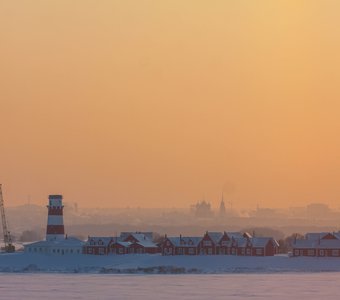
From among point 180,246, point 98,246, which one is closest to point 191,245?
point 180,246

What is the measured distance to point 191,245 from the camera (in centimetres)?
12688

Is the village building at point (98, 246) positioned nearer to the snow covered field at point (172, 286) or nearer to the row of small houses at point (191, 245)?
the row of small houses at point (191, 245)

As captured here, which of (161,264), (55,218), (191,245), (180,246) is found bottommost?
(161,264)

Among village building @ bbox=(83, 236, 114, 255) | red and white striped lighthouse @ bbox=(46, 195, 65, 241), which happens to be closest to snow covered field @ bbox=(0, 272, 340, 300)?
village building @ bbox=(83, 236, 114, 255)

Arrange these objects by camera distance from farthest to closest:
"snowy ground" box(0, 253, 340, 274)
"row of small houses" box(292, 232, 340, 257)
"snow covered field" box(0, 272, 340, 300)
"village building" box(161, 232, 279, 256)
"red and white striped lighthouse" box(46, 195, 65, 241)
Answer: "red and white striped lighthouse" box(46, 195, 65, 241)
"village building" box(161, 232, 279, 256)
"row of small houses" box(292, 232, 340, 257)
"snowy ground" box(0, 253, 340, 274)
"snow covered field" box(0, 272, 340, 300)

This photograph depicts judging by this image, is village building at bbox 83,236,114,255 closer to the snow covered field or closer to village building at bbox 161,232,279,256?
village building at bbox 161,232,279,256

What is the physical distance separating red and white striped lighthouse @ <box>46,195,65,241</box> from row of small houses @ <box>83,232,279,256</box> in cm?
417

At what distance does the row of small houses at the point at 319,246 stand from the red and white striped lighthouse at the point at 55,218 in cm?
2534

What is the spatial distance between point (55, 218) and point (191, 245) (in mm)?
15655

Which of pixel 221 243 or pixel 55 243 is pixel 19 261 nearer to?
pixel 55 243

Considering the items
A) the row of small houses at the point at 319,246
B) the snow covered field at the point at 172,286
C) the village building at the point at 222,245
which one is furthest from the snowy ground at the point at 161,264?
the snow covered field at the point at 172,286

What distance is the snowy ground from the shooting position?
115 meters

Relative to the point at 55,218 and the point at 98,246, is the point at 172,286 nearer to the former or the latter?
the point at 98,246

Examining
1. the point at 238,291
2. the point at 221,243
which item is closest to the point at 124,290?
the point at 238,291
